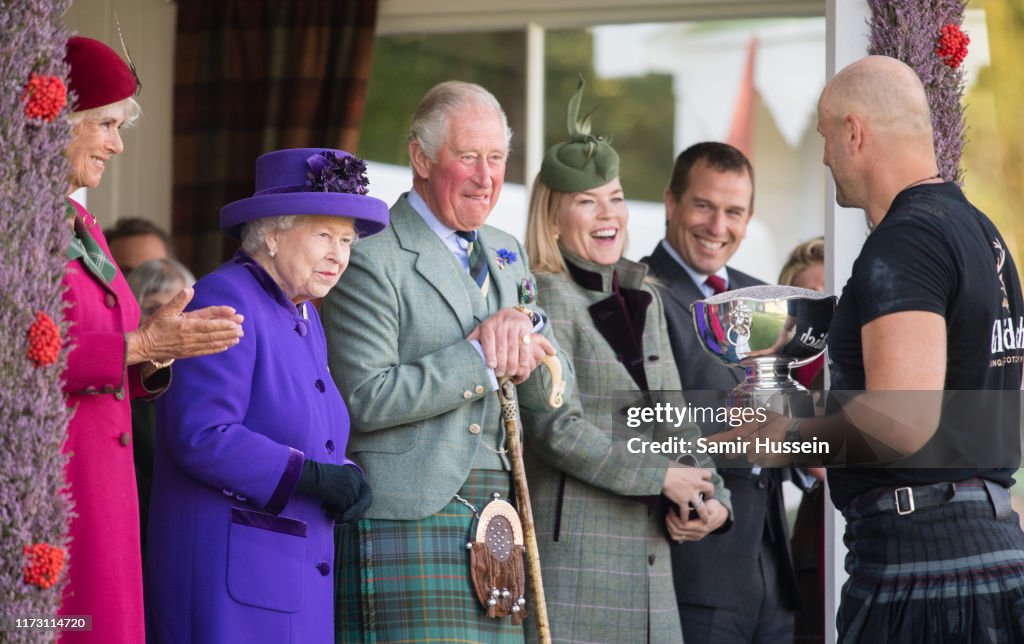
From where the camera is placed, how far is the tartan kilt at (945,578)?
3188 millimetres

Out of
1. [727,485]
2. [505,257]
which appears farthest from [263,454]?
[727,485]

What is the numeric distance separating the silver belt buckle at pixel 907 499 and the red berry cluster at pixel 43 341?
Result: 185 cm

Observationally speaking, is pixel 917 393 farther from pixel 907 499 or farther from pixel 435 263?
pixel 435 263

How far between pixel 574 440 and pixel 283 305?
1078 mm

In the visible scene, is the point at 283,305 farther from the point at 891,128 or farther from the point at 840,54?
the point at 840,54

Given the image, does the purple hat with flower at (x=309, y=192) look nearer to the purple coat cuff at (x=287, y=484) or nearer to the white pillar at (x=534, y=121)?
the purple coat cuff at (x=287, y=484)

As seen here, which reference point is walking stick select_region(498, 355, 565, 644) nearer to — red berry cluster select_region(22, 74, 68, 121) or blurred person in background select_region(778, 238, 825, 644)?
red berry cluster select_region(22, 74, 68, 121)

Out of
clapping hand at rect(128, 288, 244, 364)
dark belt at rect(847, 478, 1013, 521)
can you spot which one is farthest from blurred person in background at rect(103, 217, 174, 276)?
dark belt at rect(847, 478, 1013, 521)

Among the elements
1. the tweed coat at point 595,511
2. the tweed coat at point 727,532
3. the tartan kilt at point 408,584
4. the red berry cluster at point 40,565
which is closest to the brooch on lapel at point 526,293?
the tweed coat at point 595,511

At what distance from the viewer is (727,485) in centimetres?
478

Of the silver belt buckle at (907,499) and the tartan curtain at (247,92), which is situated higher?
the tartan curtain at (247,92)

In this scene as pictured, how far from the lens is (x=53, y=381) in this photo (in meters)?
2.92

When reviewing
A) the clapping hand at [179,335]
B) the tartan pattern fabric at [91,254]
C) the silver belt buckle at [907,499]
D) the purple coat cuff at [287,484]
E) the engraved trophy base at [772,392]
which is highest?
the tartan pattern fabric at [91,254]

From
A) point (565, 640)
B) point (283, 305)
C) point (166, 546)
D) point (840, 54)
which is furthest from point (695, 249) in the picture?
point (166, 546)
